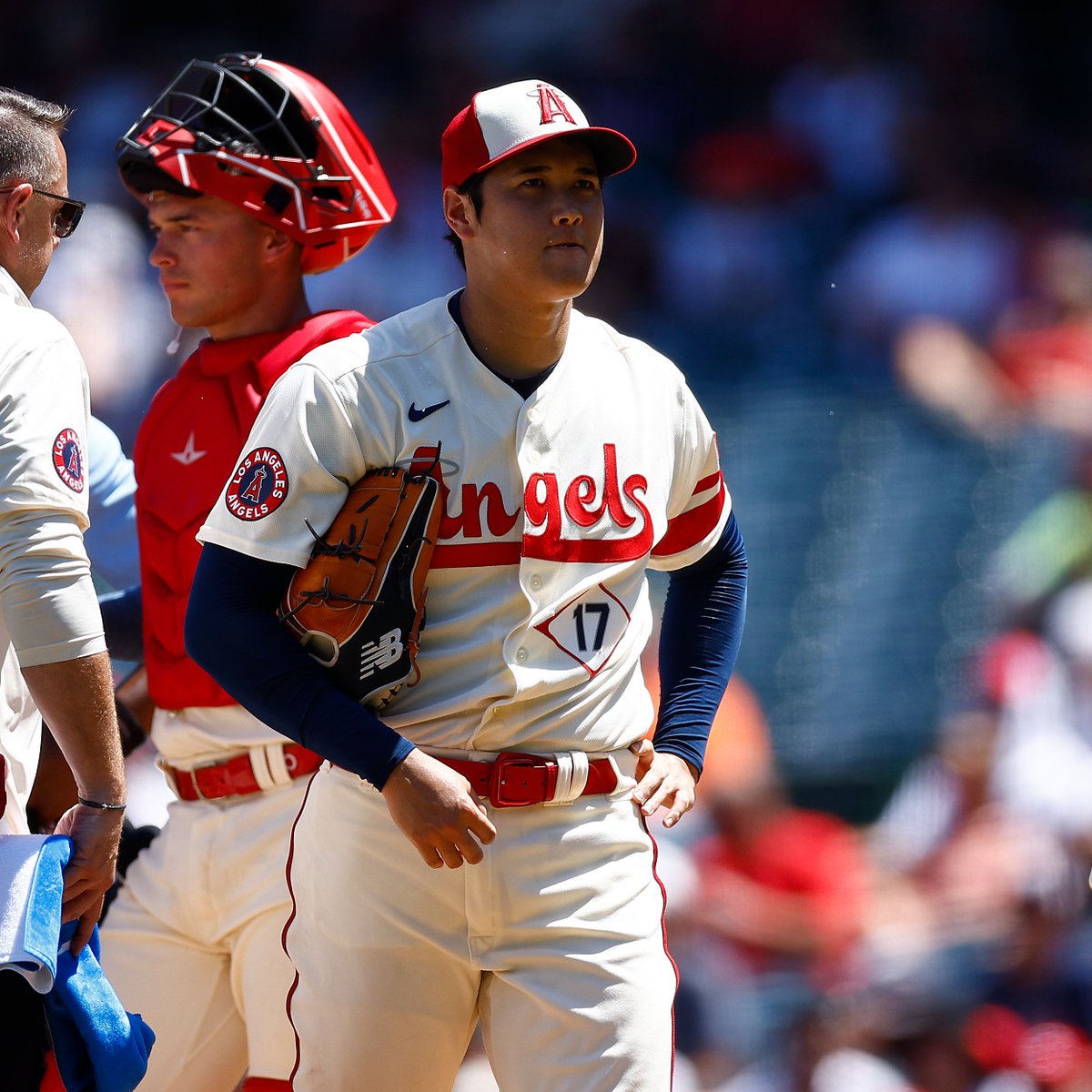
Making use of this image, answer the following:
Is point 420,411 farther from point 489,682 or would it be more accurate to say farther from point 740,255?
point 740,255

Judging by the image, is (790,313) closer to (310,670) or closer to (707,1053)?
(707,1053)

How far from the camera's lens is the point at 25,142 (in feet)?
8.66

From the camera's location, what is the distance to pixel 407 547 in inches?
92.2

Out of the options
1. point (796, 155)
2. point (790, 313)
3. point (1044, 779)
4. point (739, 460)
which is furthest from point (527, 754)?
point (796, 155)

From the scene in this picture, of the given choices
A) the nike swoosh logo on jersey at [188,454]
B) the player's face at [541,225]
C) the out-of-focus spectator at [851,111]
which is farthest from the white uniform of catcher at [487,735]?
the out-of-focus spectator at [851,111]

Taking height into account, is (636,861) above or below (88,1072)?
above

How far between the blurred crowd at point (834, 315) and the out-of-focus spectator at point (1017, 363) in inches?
0.5

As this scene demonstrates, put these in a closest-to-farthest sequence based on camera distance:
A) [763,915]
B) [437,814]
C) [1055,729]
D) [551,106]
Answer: [437,814] → [551,106] → [763,915] → [1055,729]

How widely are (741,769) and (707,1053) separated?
1.04m

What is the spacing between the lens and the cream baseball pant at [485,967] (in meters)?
2.34

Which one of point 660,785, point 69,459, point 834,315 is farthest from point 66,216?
point 834,315

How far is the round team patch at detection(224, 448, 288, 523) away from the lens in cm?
235

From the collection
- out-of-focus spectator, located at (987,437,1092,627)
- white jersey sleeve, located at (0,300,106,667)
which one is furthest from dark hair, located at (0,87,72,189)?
out-of-focus spectator, located at (987,437,1092,627)

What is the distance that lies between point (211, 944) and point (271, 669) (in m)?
0.96
